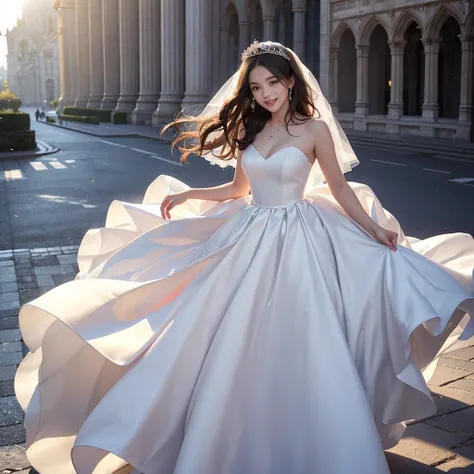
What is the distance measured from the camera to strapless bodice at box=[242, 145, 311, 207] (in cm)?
350

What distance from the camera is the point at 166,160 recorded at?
20.9 meters

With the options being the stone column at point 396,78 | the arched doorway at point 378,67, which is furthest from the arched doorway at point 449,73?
the stone column at point 396,78

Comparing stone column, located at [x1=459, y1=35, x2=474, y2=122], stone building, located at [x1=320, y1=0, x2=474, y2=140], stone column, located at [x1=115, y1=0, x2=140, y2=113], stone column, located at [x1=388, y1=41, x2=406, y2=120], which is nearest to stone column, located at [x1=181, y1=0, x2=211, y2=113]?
stone building, located at [x1=320, y1=0, x2=474, y2=140]

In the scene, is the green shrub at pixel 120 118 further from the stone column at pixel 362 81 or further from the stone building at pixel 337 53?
the stone column at pixel 362 81

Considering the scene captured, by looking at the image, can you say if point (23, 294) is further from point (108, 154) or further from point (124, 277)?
point (108, 154)

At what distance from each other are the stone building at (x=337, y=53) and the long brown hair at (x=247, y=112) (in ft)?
69.5

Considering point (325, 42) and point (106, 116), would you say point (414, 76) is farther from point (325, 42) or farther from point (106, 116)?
point (106, 116)

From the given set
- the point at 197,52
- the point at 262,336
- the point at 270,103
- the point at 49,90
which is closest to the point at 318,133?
the point at 270,103

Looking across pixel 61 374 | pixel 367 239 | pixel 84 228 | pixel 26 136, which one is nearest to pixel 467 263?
pixel 367 239

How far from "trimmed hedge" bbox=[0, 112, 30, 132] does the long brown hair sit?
916 inches

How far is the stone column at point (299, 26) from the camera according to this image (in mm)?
33688

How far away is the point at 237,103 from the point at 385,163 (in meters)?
15.7

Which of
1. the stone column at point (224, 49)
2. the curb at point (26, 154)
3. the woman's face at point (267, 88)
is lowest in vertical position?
the curb at point (26, 154)

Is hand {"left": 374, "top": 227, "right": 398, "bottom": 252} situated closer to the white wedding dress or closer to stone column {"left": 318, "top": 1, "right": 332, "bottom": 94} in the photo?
the white wedding dress
